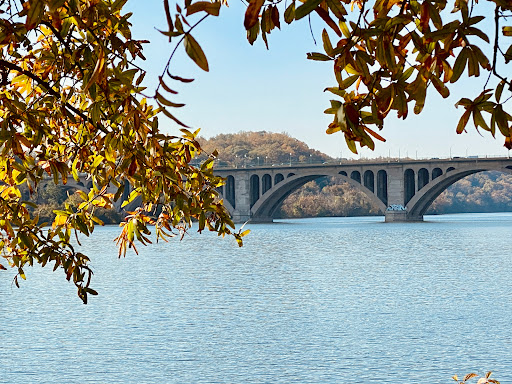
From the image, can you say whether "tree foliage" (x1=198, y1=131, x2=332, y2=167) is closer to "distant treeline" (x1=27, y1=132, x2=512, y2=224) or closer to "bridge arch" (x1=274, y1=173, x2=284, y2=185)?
"distant treeline" (x1=27, y1=132, x2=512, y2=224)

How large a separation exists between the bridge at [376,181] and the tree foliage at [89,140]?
2934 inches

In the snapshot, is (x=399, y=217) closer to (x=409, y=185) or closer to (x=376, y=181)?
(x=409, y=185)

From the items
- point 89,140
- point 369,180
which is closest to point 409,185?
point 369,180

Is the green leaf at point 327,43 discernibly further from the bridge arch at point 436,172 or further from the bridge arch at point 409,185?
the bridge arch at point 409,185

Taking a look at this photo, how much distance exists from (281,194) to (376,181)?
11.9 metres

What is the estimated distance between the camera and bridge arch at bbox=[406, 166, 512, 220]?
79.4 meters

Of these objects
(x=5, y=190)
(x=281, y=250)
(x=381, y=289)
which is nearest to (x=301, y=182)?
(x=281, y=250)

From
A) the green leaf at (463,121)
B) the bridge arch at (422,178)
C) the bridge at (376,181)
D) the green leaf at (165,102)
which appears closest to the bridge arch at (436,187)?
the bridge at (376,181)

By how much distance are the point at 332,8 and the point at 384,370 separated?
15.5 meters

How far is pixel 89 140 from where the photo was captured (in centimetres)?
477

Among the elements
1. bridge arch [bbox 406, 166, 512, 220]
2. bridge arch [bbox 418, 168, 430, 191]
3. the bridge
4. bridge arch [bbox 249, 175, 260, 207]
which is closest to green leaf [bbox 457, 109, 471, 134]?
the bridge

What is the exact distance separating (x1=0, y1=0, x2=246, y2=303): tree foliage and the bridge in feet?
244

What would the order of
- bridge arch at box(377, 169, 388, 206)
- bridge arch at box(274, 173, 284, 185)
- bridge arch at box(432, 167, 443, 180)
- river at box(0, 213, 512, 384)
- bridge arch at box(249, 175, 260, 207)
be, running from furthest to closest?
1. bridge arch at box(249, 175, 260, 207)
2. bridge arch at box(274, 173, 284, 185)
3. bridge arch at box(377, 169, 388, 206)
4. bridge arch at box(432, 167, 443, 180)
5. river at box(0, 213, 512, 384)

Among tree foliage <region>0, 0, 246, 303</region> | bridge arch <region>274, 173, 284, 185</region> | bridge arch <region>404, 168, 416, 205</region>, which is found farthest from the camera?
bridge arch <region>274, 173, 284, 185</region>
